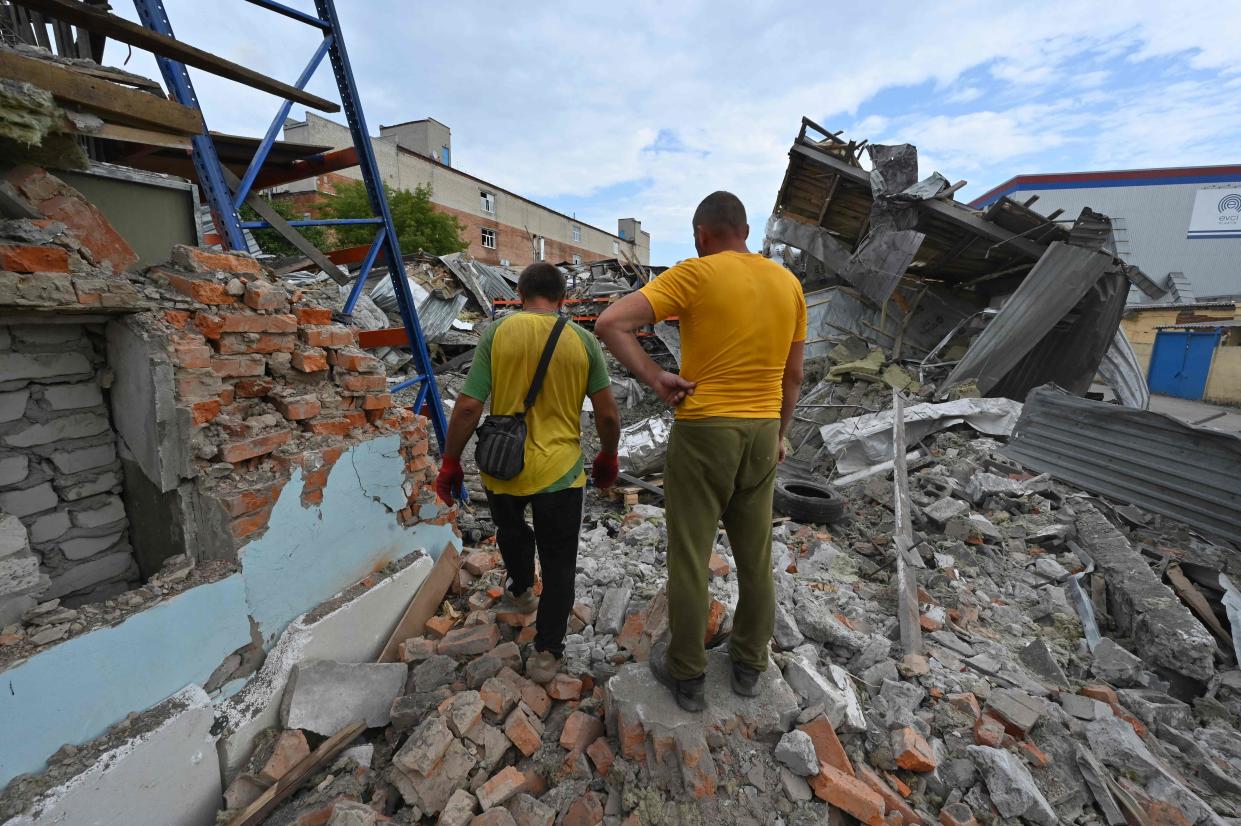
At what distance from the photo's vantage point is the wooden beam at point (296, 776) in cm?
170

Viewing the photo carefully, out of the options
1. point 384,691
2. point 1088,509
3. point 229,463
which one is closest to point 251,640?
point 384,691

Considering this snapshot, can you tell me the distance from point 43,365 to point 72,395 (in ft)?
0.44

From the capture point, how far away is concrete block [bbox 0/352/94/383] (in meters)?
1.64

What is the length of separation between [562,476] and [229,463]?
4.28ft

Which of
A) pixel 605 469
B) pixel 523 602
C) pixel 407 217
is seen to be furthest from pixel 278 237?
pixel 605 469

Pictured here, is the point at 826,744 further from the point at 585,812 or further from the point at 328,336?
the point at 328,336

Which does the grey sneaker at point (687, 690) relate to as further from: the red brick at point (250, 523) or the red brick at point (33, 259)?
the red brick at point (33, 259)

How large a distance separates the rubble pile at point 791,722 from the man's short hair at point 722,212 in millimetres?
1631

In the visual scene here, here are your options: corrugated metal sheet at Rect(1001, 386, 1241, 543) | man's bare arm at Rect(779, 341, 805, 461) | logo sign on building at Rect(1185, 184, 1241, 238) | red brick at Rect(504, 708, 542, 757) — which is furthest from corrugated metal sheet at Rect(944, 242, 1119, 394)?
logo sign on building at Rect(1185, 184, 1241, 238)

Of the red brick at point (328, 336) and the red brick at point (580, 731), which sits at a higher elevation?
the red brick at point (328, 336)

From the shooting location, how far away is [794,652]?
7.45 feet

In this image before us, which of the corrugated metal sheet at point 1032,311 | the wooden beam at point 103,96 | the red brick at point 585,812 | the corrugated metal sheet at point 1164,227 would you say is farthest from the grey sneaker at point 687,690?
the corrugated metal sheet at point 1164,227

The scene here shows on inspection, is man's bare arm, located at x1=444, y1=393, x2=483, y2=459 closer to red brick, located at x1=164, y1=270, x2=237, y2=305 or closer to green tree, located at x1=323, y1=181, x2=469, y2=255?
red brick, located at x1=164, y1=270, x2=237, y2=305

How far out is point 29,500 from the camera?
1725 mm
